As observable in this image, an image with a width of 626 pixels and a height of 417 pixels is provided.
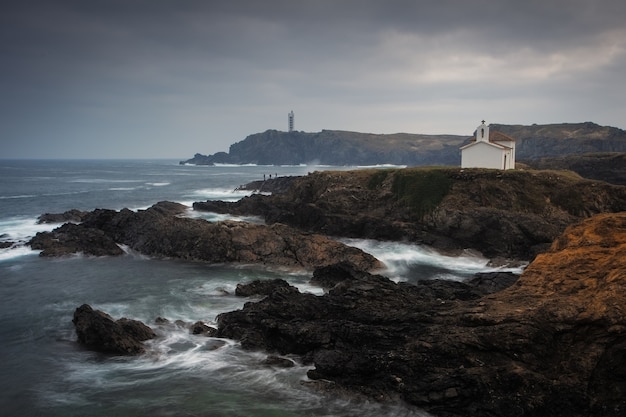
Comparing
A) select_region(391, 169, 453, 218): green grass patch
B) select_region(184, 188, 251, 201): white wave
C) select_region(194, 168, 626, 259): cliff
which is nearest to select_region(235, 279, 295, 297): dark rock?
select_region(194, 168, 626, 259): cliff

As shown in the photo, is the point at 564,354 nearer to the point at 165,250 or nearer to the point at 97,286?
the point at 97,286

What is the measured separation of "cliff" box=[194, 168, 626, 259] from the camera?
3912 cm

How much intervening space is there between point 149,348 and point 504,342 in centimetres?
1406

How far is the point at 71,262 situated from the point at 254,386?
85.4ft

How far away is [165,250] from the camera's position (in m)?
39.0

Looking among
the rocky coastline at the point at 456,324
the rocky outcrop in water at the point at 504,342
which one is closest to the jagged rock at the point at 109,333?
the rocky coastline at the point at 456,324

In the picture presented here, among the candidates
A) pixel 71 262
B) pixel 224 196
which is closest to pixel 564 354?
pixel 71 262

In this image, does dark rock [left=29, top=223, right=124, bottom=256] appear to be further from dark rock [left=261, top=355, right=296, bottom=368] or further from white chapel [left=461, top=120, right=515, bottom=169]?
white chapel [left=461, top=120, right=515, bottom=169]

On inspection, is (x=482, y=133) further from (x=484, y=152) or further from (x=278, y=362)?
(x=278, y=362)

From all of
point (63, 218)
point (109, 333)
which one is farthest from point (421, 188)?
point (63, 218)

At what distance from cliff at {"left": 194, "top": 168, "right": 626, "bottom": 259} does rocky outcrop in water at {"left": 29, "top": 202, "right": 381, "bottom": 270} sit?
28.2 feet

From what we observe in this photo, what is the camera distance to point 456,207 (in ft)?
145

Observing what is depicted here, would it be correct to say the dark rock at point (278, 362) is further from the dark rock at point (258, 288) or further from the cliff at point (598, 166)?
the cliff at point (598, 166)

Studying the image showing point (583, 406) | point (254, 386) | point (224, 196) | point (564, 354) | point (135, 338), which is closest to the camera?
point (583, 406)
